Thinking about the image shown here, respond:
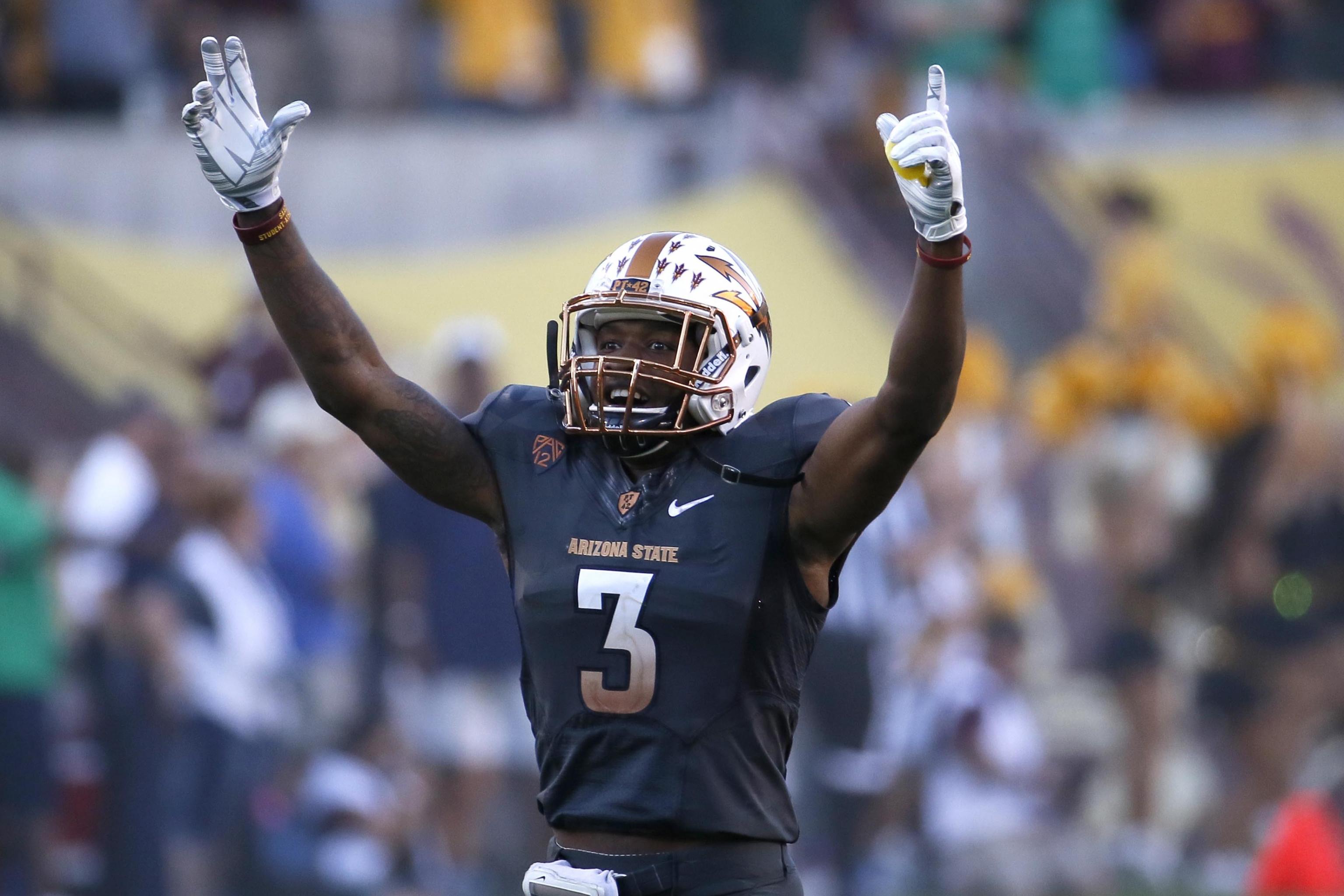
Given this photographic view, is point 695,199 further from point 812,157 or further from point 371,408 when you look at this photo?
point 371,408

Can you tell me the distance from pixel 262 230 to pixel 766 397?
5552mm

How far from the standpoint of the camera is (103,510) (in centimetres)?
699

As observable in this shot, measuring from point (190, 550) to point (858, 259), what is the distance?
3.59m

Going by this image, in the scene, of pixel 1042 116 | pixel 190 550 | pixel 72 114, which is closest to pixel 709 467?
pixel 190 550

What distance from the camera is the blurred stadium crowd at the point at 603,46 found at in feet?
24.9

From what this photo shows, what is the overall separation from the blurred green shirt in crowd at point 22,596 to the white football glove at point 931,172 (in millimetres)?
4815

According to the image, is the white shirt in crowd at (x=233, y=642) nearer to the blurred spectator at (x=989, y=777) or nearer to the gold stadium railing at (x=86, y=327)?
the gold stadium railing at (x=86, y=327)

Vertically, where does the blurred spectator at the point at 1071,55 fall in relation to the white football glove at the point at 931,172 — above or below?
above

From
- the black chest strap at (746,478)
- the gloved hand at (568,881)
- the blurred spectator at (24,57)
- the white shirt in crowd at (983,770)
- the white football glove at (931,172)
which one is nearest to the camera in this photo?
the white football glove at (931,172)

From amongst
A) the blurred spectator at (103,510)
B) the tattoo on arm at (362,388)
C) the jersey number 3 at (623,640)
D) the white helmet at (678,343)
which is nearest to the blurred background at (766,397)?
the blurred spectator at (103,510)

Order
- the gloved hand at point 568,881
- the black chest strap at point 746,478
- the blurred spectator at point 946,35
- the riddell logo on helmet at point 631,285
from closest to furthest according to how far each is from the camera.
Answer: the gloved hand at point 568,881 < the black chest strap at point 746,478 < the riddell logo on helmet at point 631,285 < the blurred spectator at point 946,35

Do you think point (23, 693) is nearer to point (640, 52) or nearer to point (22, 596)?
point (22, 596)

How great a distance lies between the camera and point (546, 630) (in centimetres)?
283

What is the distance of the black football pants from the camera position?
2699mm
